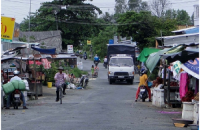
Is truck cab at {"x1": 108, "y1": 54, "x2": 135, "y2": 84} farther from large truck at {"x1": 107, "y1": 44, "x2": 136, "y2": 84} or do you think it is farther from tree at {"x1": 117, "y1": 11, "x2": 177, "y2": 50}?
tree at {"x1": 117, "y1": 11, "x2": 177, "y2": 50}

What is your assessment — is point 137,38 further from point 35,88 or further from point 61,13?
point 35,88

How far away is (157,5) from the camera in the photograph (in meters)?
70.6

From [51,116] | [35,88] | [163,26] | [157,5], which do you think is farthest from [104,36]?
[51,116]

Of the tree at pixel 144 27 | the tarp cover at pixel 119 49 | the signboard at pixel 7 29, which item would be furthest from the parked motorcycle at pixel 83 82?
the tree at pixel 144 27

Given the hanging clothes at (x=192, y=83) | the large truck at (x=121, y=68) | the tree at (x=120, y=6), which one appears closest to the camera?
the hanging clothes at (x=192, y=83)

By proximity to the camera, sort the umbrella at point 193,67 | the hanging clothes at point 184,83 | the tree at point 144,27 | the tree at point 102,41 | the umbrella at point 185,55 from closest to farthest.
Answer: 1. the umbrella at point 193,67
2. the umbrella at point 185,55
3. the hanging clothes at point 184,83
4. the tree at point 144,27
5. the tree at point 102,41

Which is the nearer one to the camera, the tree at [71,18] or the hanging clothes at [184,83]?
the hanging clothes at [184,83]

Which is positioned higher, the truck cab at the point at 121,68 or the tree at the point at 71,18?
the tree at the point at 71,18

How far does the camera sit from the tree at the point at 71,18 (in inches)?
2042

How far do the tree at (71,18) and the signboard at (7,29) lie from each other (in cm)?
3272

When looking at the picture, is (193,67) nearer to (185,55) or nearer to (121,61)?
(185,55)

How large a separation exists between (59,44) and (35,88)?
27.4 meters

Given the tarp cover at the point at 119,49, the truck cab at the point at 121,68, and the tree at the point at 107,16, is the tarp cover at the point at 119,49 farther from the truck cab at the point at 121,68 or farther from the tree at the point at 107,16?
the tree at the point at 107,16

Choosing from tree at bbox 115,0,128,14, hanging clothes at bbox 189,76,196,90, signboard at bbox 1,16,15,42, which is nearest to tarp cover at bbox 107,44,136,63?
signboard at bbox 1,16,15,42
